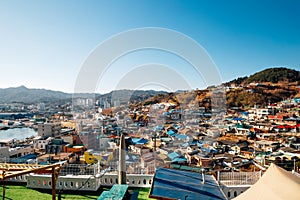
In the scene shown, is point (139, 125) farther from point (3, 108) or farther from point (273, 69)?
point (3, 108)

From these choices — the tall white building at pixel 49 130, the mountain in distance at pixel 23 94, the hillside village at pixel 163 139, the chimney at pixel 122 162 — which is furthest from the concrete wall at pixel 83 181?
the mountain in distance at pixel 23 94

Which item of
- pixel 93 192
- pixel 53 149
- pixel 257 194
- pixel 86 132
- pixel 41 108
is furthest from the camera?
pixel 41 108

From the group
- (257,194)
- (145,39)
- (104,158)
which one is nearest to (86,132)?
(104,158)

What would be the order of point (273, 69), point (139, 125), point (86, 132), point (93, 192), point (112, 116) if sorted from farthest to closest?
point (273, 69), point (112, 116), point (139, 125), point (86, 132), point (93, 192)

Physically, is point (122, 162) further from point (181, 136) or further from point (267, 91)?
point (267, 91)

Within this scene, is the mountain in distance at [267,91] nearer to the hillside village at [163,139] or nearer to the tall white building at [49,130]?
the hillside village at [163,139]

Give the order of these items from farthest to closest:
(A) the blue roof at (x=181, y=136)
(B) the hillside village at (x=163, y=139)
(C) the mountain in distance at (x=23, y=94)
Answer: (C) the mountain in distance at (x=23, y=94)
(A) the blue roof at (x=181, y=136)
(B) the hillside village at (x=163, y=139)

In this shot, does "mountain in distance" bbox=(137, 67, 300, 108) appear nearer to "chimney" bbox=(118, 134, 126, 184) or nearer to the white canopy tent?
"chimney" bbox=(118, 134, 126, 184)

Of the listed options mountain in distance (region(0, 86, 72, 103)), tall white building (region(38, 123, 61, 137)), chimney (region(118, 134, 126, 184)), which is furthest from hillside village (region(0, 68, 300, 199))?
mountain in distance (region(0, 86, 72, 103))
